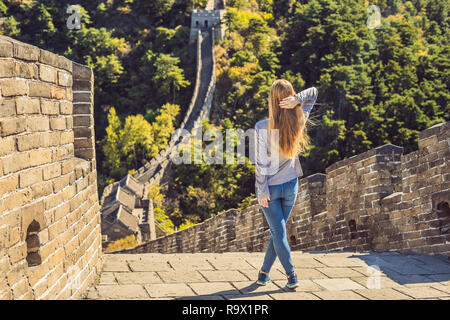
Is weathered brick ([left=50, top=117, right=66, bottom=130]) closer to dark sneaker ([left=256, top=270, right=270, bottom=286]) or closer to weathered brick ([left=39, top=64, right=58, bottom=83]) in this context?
weathered brick ([left=39, top=64, right=58, bottom=83])

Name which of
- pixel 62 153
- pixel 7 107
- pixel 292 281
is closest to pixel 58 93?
pixel 62 153

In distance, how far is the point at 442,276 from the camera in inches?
200

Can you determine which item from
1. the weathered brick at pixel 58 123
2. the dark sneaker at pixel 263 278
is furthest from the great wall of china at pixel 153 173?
the weathered brick at pixel 58 123

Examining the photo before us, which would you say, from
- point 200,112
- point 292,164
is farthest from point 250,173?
point 292,164

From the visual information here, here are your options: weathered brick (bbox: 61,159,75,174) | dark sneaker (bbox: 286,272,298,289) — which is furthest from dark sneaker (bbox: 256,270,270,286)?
weathered brick (bbox: 61,159,75,174)

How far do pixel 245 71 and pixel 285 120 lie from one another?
45655 millimetres

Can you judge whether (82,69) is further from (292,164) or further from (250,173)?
(250,173)

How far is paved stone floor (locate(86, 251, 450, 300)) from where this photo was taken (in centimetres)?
421

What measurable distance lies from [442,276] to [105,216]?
2483 centimetres

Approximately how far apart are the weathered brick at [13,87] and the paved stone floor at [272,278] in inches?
61.4

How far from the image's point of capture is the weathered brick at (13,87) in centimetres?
307

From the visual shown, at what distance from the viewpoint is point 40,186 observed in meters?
3.53

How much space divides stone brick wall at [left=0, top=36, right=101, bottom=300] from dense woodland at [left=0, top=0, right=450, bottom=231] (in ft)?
105

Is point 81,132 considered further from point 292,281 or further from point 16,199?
point 292,281
